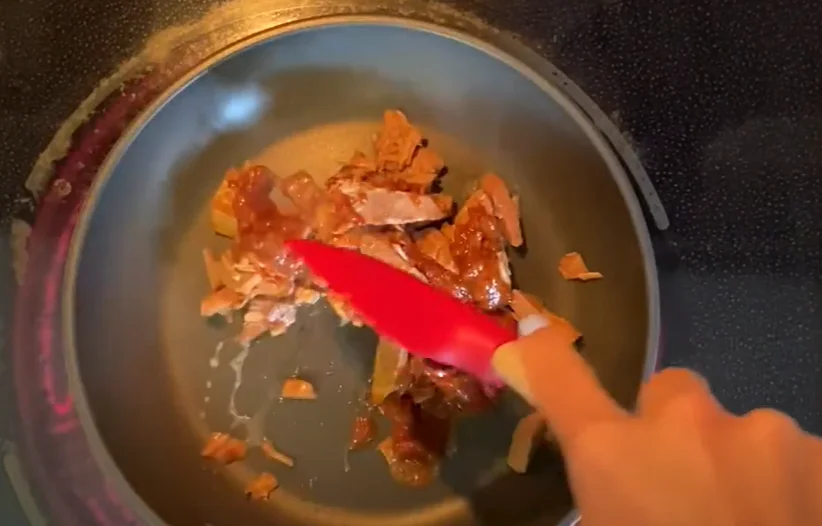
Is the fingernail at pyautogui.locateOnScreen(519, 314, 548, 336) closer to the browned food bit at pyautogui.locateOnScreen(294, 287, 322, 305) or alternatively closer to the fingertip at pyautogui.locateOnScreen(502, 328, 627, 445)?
the fingertip at pyautogui.locateOnScreen(502, 328, 627, 445)

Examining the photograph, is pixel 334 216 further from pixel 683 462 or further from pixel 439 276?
pixel 683 462

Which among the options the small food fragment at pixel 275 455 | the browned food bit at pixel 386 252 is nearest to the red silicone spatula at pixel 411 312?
the browned food bit at pixel 386 252

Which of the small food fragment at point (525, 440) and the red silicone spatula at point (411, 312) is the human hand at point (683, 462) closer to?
the red silicone spatula at point (411, 312)

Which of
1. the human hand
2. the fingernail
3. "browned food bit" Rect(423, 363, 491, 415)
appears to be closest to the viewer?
the human hand

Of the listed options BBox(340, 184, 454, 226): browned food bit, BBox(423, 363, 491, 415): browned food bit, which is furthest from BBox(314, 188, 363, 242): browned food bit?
BBox(423, 363, 491, 415): browned food bit

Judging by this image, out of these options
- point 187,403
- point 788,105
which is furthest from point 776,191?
point 187,403
